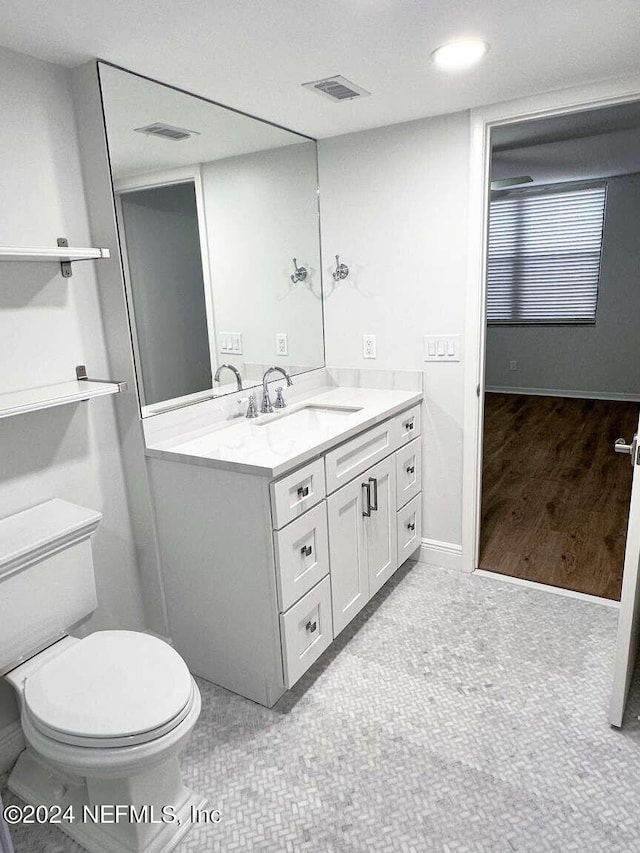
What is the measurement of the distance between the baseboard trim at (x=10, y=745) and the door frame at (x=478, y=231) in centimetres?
197

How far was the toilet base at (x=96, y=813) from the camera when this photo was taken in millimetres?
→ 1434

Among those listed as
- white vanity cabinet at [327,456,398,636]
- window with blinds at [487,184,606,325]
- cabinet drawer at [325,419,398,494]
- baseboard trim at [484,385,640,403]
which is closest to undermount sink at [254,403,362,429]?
cabinet drawer at [325,419,398,494]

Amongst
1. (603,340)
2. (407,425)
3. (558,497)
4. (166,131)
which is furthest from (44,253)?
(603,340)

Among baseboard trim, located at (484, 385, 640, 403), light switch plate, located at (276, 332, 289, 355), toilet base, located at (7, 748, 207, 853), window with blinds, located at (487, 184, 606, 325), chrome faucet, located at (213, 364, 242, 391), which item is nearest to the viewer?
A: toilet base, located at (7, 748, 207, 853)

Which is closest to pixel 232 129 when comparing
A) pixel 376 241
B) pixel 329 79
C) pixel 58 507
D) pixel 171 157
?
pixel 171 157

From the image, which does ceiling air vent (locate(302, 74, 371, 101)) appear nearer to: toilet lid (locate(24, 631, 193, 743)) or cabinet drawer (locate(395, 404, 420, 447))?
cabinet drawer (locate(395, 404, 420, 447))

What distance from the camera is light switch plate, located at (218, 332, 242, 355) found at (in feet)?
7.86

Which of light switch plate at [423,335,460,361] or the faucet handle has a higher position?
light switch plate at [423,335,460,361]

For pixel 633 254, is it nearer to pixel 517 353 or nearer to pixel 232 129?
pixel 517 353

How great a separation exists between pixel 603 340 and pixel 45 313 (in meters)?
5.88

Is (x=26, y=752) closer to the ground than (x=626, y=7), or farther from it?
closer to the ground

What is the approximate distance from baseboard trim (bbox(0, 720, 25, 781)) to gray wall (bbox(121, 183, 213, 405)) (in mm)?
1122

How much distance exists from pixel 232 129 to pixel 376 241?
80 cm

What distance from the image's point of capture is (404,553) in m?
2.63
